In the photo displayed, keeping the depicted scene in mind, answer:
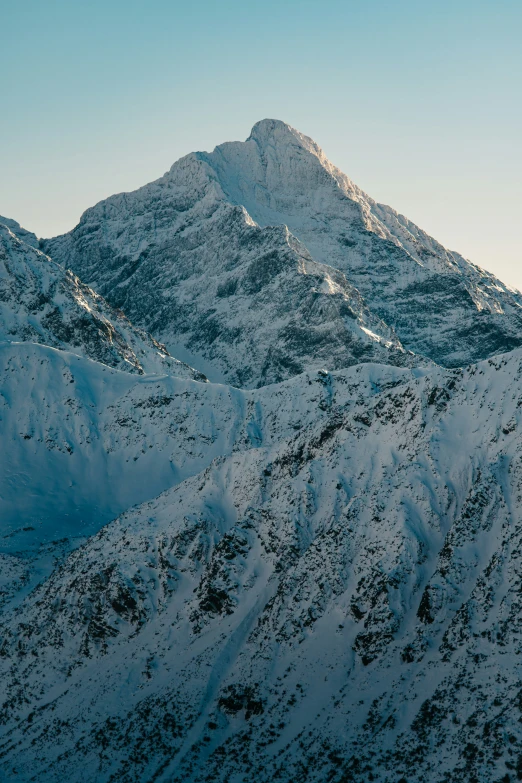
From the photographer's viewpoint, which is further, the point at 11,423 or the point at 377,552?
the point at 11,423

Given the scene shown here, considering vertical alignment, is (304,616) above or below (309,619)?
above

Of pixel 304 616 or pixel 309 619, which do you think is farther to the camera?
pixel 304 616

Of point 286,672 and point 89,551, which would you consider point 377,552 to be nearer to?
point 286,672

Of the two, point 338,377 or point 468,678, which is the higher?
point 338,377

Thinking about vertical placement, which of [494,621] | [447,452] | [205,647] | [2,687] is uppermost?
[447,452]

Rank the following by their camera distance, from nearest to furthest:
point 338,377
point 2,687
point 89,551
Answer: point 2,687 < point 89,551 < point 338,377

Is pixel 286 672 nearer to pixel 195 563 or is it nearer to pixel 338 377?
pixel 195 563

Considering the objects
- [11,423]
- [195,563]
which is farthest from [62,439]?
[195,563]

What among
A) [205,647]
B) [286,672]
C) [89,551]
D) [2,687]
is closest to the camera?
[286,672]
